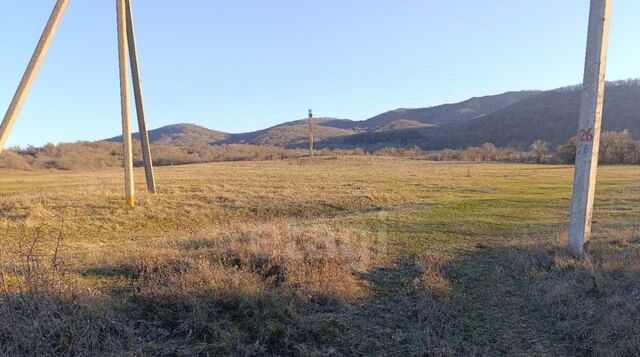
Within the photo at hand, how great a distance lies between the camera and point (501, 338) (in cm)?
543

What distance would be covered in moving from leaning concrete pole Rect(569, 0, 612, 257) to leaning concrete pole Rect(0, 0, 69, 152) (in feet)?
35.3

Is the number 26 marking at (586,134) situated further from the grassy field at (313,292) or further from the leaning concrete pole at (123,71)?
the leaning concrete pole at (123,71)

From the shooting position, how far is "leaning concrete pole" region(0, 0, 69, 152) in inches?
377

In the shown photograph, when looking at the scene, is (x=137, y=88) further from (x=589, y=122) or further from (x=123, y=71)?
(x=589, y=122)

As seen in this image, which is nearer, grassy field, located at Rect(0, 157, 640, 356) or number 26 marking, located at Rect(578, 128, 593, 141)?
grassy field, located at Rect(0, 157, 640, 356)

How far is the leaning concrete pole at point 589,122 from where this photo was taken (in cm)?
789

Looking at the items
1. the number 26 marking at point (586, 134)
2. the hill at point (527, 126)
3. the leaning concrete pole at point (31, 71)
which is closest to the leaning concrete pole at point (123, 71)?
the leaning concrete pole at point (31, 71)

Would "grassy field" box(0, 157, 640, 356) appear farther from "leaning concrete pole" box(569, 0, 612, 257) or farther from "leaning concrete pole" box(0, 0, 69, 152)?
"leaning concrete pole" box(0, 0, 69, 152)

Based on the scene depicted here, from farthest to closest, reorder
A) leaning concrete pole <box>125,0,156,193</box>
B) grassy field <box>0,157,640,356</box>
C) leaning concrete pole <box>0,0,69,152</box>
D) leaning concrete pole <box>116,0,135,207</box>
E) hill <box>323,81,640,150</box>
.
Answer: hill <box>323,81,640,150</box> < leaning concrete pole <box>125,0,156,193</box> < leaning concrete pole <box>116,0,135,207</box> < leaning concrete pole <box>0,0,69,152</box> < grassy field <box>0,157,640,356</box>

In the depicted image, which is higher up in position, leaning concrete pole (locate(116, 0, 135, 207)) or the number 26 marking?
leaning concrete pole (locate(116, 0, 135, 207))

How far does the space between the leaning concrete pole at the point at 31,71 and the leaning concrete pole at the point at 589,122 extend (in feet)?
35.3

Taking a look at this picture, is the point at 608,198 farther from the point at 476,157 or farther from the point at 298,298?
the point at 476,157

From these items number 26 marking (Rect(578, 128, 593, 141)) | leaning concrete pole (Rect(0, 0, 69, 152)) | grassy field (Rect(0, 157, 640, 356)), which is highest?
leaning concrete pole (Rect(0, 0, 69, 152))

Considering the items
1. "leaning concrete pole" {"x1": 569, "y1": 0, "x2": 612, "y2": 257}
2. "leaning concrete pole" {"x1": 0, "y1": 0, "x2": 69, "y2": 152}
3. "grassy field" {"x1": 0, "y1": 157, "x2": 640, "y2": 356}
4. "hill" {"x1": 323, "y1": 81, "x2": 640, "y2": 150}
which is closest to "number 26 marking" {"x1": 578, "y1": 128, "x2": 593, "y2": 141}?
"leaning concrete pole" {"x1": 569, "y1": 0, "x2": 612, "y2": 257}
